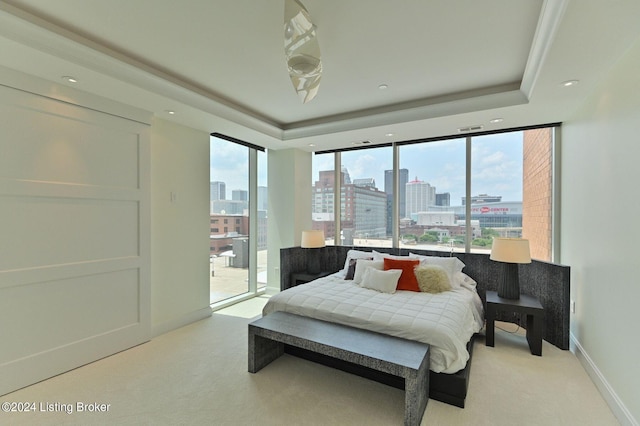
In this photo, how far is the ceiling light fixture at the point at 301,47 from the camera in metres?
1.74

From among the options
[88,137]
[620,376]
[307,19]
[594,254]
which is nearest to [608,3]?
[307,19]

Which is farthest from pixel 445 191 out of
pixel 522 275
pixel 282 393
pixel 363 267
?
pixel 282 393

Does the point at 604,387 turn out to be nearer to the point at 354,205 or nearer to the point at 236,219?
the point at 354,205

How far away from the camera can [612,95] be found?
221 cm

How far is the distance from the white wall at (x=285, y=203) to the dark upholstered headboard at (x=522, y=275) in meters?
0.43

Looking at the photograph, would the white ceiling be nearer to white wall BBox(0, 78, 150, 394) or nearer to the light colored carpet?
white wall BBox(0, 78, 150, 394)

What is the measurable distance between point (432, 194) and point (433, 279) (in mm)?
1588

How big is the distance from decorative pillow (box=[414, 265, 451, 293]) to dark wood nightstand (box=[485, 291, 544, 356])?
1.53 feet

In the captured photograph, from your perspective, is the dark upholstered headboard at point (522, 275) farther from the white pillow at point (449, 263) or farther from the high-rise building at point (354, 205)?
the high-rise building at point (354, 205)

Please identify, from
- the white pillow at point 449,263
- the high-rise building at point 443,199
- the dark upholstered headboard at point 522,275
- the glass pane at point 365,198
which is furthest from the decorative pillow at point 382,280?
the high-rise building at point 443,199

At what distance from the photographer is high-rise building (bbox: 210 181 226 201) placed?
429cm

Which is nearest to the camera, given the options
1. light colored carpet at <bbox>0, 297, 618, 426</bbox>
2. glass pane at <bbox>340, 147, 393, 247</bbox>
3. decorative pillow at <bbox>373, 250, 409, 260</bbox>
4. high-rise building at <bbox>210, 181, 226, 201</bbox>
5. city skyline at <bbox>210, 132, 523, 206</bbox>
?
light colored carpet at <bbox>0, 297, 618, 426</bbox>

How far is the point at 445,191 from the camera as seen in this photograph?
433 centimetres

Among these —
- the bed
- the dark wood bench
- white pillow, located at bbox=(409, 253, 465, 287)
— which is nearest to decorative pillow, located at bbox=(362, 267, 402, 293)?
the bed
